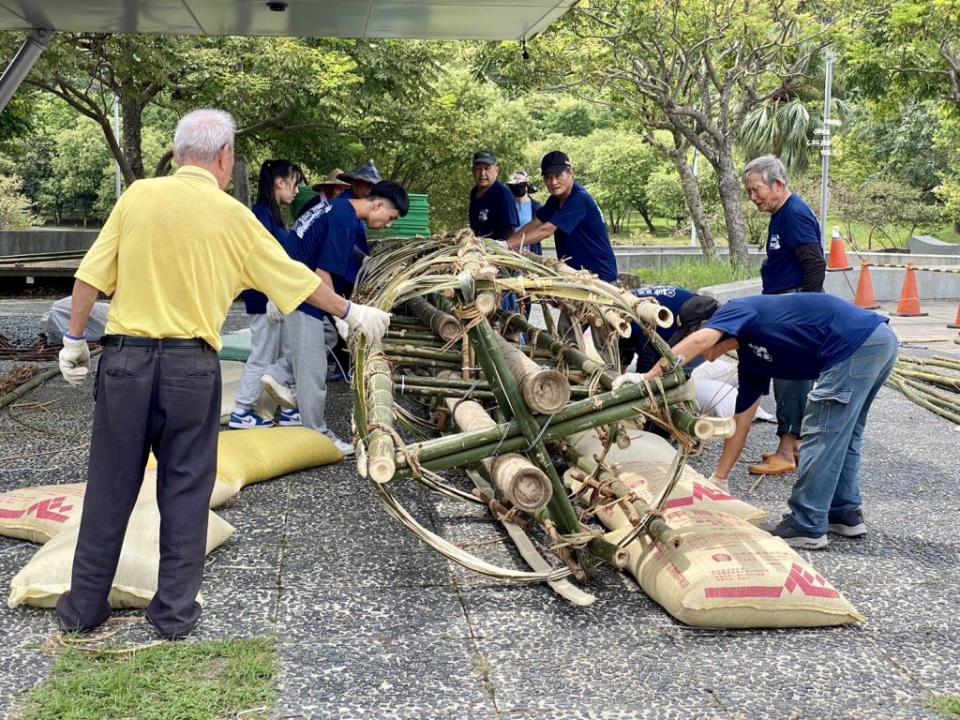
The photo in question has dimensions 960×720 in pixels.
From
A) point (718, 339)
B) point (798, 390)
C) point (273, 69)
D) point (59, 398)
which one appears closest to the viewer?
point (718, 339)

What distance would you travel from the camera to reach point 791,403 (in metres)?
5.83

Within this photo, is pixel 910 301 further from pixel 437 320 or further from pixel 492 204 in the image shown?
pixel 437 320

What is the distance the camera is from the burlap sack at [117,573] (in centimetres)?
366

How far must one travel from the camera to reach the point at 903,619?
12.4 feet

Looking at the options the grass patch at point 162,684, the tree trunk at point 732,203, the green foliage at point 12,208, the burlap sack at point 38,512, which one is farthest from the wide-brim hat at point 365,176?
the green foliage at point 12,208

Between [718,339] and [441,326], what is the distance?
168cm

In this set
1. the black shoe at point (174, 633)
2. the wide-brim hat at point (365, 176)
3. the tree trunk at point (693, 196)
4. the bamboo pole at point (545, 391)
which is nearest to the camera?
the black shoe at point (174, 633)

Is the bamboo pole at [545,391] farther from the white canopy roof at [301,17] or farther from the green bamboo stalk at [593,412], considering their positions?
the white canopy roof at [301,17]

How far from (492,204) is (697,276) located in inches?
249

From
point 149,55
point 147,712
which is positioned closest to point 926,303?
point 149,55

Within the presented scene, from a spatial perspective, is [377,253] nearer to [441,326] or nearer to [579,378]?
[441,326]

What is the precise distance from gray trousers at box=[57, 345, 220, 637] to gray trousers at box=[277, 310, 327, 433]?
2322mm

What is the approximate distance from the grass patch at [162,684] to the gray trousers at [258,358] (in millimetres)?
3228

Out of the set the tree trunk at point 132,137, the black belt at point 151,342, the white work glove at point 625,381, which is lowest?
the white work glove at point 625,381
